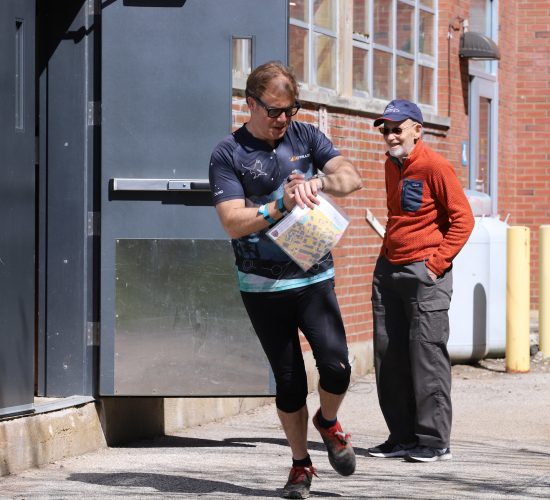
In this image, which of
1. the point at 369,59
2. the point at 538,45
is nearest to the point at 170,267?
the point at 369,59

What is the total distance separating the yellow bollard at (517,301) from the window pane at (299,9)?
95.9 inches

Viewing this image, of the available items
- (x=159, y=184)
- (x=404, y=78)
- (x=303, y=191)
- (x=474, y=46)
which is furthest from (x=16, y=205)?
(x=474, y=46)

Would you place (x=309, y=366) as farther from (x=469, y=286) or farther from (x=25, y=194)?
(x=25, y=194)

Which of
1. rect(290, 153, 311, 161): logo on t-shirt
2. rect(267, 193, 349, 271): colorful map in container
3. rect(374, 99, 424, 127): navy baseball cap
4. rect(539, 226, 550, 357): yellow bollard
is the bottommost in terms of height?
rect(539, 226, 550, 357): yellow bollard

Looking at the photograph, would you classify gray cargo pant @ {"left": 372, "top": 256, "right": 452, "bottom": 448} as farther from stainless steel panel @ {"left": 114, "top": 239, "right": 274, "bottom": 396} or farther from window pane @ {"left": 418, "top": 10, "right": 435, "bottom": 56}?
window pane @ {"left": 418, "top": 10, "right": 435, "bottom": 56}

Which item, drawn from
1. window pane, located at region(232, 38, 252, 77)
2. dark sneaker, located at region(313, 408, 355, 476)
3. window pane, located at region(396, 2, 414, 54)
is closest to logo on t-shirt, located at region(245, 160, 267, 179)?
dark sneaker, located at region(313, 408, 355, 476)

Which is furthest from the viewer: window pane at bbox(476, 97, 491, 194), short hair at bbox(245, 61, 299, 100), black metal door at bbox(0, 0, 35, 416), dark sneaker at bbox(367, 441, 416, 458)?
window pane at bbox(476, 97, 491, 194)

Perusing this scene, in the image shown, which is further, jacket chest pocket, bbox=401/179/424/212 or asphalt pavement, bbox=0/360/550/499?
jacket chest pocket, bbox=401/179/424/212

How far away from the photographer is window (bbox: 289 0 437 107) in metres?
10.5

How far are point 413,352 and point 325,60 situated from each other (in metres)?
3.89

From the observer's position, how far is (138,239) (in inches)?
302

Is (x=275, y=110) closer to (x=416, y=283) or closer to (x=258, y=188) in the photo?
(x=258, y=188)

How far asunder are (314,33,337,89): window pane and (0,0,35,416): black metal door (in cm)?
387

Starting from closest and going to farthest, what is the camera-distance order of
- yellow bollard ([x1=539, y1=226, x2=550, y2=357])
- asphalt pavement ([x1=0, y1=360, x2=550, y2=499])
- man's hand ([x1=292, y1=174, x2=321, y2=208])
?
1. man's hand ([x1=292, y1=174, x2=321, y2=208])
2. asphalt pavement ([x1=0, y1=360, x2=550, y2=499])
3. yellow bollard ([x1=539, y1=226, x2=550, y2=357])
